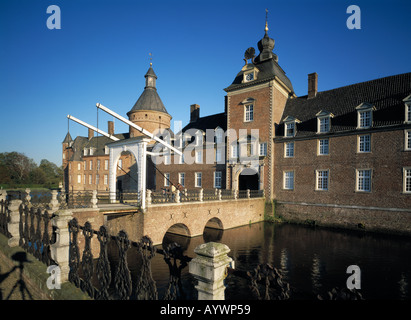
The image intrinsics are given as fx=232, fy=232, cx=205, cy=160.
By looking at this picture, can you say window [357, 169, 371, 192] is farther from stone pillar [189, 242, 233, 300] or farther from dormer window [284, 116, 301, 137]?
stone pillar [189, 242, 233, 300]

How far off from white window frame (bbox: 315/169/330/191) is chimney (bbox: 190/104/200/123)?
19.1 meters

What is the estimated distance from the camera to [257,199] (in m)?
22.8

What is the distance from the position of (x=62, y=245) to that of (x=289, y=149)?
21.7m

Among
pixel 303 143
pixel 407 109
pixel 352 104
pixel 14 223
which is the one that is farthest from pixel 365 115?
pixel 14 223

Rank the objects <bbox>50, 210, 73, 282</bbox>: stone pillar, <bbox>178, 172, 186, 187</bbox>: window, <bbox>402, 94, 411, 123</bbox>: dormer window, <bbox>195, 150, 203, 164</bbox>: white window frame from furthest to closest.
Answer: <bbox>178, 172, 186, 187</bbox>: window
<bbox>195, 150, 203, 164</bbox>: white window frame
<bbox>402, 94, 411, 123</bbox>: dormer window
<bbox>50, 210, 73, 282</bbox>: stone pillar

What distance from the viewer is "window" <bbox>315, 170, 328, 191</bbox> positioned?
20.9m

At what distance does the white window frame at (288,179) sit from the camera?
2278cm

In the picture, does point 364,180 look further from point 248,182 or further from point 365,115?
point 248,182

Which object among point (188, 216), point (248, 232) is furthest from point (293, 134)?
point (188, 216)

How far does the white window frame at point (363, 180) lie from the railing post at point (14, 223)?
2196 cm

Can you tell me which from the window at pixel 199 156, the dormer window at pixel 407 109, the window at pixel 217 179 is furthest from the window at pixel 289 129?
the window at pixel 199 156

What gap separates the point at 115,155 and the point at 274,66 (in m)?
19.0

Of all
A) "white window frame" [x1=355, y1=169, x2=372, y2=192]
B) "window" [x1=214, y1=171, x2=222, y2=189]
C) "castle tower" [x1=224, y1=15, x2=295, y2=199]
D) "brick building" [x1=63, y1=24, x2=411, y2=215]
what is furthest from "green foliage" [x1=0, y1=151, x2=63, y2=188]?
"white window frame" [x1=355, y1=169, x2=372, y2=192]
